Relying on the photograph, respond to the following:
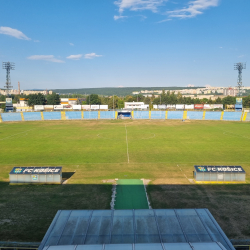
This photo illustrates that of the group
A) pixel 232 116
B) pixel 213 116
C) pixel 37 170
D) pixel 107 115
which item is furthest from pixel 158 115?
pixel 37 170

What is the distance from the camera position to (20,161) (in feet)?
111

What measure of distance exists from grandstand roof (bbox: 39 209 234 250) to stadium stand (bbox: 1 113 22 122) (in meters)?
83.7

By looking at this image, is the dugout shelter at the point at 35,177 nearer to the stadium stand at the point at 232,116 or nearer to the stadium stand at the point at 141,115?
the stadium stand at the point at 141,115

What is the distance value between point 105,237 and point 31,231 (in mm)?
7963

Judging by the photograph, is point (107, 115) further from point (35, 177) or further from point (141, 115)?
point (35, 177)

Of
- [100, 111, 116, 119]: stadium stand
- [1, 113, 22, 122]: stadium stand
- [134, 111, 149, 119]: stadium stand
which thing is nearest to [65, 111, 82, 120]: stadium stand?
[100, 111, 116, 119]: stadium stand

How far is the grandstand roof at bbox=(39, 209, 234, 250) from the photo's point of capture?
35.4 ft

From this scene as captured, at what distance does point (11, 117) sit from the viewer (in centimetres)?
8638

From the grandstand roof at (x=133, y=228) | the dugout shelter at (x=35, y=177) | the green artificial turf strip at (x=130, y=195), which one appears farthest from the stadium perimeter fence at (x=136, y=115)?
the grandstand roof at (x=133, y=228)

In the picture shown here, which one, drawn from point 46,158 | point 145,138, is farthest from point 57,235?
point 145,138

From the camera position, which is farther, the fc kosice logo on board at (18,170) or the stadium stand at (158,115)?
the stadium stand at (158,115)

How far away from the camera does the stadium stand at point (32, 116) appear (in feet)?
289

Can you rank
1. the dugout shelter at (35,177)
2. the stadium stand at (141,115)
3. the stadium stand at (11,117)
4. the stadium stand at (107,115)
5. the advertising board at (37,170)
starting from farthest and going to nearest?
the stadium stand at (107,115)
the stadium stand at (141,115)
the stadium stand at (11,117)
the advertising board at (37,170)
the dugout shelter at (35,177)

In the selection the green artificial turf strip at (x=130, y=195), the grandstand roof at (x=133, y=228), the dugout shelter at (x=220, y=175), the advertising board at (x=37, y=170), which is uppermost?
the grandstand roof at (x=133, y=228)
